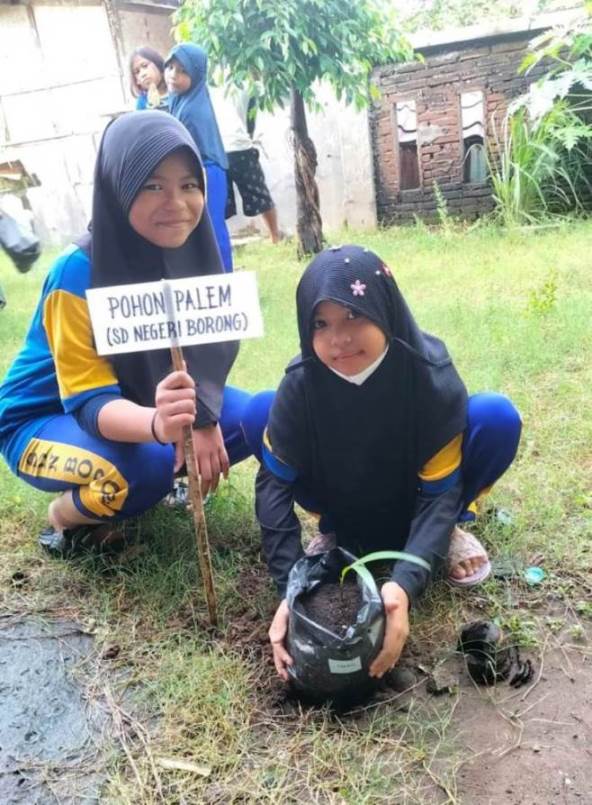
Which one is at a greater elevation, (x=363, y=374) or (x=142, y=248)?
(x=142, y=248)

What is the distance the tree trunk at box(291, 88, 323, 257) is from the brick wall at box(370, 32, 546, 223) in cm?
175

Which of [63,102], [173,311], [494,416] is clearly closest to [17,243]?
[173,311]

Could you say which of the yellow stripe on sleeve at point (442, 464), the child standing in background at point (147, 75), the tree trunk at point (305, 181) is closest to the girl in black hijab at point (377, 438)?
the yellow stripe on sleeve at point (442, 464)

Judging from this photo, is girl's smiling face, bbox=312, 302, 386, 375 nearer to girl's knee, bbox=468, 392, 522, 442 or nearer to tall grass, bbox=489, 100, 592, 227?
girl's knee, bbox=468, 392, 522, 442

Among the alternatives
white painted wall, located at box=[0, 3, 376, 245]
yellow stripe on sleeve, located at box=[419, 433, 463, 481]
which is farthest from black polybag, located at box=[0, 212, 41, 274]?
white painted wall, located at box=[0, 3, 376, 245]

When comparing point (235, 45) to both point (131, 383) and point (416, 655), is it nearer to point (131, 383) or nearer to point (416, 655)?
point (131, 383)

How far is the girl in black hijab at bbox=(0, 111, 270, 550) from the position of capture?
155 centimetres

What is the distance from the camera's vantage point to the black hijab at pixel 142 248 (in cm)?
152

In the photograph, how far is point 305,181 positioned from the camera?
5871 mm

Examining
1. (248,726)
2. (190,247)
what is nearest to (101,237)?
(190,247)

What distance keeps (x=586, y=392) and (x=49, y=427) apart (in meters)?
2.04

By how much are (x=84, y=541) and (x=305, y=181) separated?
14.9 feet

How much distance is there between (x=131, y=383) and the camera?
1821mm

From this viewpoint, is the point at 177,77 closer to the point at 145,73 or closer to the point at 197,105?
the point at 197,105
